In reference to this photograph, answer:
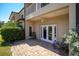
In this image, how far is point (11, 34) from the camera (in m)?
18.4

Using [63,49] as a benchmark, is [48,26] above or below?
above

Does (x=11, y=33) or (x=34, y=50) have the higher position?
(x=11, y=33)

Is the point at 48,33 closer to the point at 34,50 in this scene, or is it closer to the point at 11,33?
the point at 34,50

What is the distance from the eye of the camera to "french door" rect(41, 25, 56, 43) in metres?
14.8

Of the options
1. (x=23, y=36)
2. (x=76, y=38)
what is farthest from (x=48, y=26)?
(x=76, y=38)

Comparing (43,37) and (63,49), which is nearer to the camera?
(63,49)

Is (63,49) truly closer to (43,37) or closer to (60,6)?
(60,6)

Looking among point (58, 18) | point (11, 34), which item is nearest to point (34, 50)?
point (58, 18)

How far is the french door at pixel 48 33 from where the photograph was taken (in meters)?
14.8

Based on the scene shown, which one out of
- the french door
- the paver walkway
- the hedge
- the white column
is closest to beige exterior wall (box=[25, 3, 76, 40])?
the white column

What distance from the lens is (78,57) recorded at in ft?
20.8

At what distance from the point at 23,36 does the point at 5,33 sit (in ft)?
9.11

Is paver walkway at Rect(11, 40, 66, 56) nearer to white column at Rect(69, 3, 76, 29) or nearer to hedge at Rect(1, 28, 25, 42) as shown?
white column at Rect(69, 3, 76, 29)

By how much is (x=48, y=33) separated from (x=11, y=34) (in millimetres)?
5457
